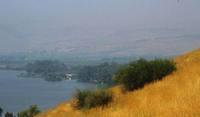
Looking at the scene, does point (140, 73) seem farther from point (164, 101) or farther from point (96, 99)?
point (164, 101)

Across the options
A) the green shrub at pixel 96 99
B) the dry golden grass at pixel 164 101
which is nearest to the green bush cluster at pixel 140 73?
the dry golden grass at pixel 164 101

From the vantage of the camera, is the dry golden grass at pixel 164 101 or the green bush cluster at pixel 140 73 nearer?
the dry golden grass at pixel 164 101

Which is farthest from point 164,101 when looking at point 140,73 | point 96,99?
point 140,73

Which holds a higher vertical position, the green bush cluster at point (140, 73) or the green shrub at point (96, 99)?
the green bush cluster at point (140, 73)

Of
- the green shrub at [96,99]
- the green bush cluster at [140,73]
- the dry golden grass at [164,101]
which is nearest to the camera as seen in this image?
the dry golden grass at [164,101]

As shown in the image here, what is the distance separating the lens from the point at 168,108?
1262 centimetres

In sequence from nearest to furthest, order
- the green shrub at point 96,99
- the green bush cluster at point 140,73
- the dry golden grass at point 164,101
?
the dry golden grass at point 164,101 → the green shrub at point 96,99 → the green bush cluster at point 140,73

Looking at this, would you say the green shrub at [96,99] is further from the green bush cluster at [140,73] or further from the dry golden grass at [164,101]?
the green bush cluster at [140,73]

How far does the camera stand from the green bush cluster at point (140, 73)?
2294cm

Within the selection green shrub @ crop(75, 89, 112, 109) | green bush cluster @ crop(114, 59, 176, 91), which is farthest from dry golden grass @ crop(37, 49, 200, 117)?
green bush cluster @ crop(114, 59, 176, 91)

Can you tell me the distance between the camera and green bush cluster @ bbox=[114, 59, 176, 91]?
22938 millimetres

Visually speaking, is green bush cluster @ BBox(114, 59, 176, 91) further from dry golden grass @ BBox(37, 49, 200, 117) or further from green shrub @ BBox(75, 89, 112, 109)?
green shrub @ BBox(75, 89, 112, 109)

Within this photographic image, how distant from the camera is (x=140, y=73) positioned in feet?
75.5

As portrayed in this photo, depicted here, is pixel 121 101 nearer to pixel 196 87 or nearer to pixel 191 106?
pixel 196 87
